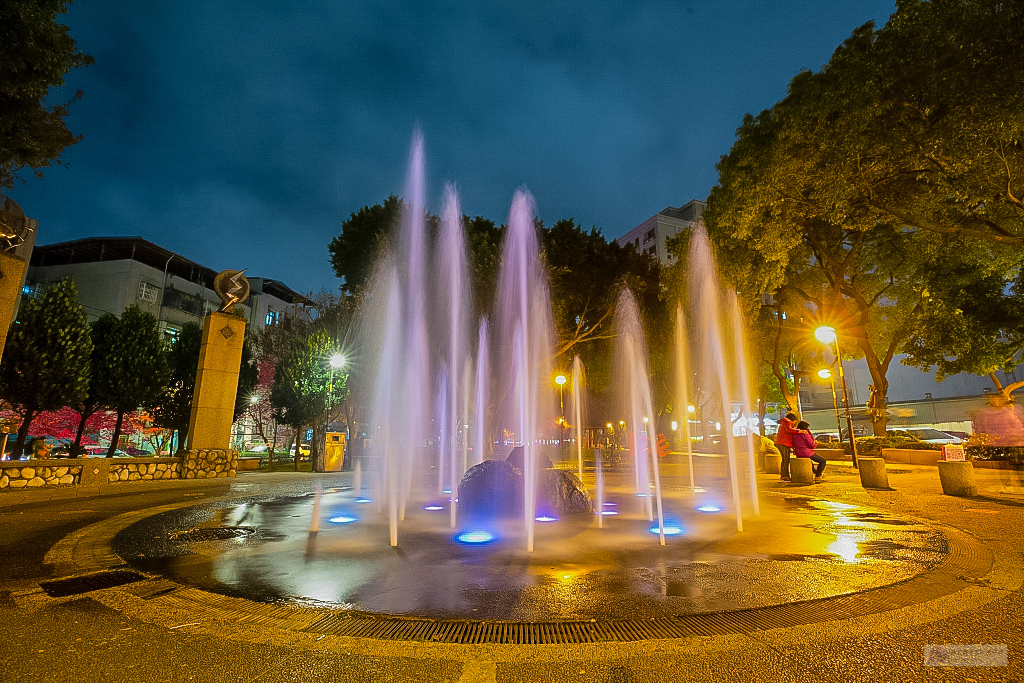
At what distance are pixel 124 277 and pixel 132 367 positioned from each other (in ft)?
84.5

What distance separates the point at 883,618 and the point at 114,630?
227 inches

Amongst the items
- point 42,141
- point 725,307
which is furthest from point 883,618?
point 725,307

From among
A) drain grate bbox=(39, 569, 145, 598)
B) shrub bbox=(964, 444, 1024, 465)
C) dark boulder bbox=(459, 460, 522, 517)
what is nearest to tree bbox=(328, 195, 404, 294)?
dark boulder bbox=(459, 460, 522, 517)

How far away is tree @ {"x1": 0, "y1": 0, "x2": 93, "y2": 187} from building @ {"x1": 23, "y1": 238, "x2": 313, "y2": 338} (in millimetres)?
25905

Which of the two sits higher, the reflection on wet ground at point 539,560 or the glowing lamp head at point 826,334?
the glowing lamp head at point 826,334

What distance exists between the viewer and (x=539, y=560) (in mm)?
5578

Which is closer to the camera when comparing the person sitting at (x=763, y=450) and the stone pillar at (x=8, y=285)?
the stone pillar at (x=8, y=285)

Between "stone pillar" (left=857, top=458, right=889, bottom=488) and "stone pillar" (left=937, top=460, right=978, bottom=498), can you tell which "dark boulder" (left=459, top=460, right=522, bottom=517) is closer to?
"stone pillar" (left=857, top=458, right=889, bottom=488)

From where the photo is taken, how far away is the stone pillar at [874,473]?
1221 cm

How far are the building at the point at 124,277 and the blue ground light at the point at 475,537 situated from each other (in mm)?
34591

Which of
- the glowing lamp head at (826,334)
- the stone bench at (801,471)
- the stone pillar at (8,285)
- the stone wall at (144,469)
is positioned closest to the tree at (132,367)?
the stone wall at (144,469)

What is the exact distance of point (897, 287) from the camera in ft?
87.5

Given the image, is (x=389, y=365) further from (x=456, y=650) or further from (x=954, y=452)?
(x=456, y=650)

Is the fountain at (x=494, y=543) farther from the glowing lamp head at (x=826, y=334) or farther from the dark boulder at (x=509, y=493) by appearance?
the glowing lamp head at (x=826, y=334)
